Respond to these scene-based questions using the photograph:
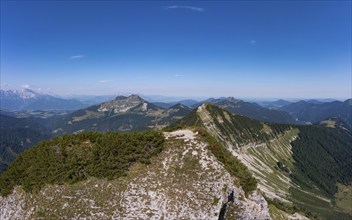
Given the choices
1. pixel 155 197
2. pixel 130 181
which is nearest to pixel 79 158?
pixel 130 181

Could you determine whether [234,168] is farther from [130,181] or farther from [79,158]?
[79,158]

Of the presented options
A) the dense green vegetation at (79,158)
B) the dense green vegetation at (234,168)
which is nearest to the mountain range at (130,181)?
the dense green vegetation at (79,158)

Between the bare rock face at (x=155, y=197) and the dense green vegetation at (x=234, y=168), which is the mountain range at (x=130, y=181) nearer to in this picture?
the bare rock face at (x=155, y=197)

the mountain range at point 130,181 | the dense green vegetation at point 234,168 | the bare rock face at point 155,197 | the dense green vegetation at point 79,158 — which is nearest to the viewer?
the bare rock face at point 155,197

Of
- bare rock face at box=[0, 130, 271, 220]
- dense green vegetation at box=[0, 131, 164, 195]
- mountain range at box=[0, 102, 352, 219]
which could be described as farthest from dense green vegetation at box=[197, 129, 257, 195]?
dense green vegetation at box=[0, 131, 164, 195]

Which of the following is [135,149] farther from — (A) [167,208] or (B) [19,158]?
(B) [19,158]

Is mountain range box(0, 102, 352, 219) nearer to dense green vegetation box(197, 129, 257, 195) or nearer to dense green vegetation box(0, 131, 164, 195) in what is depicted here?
dense green vegetation box(0, 131, 164, 195)
